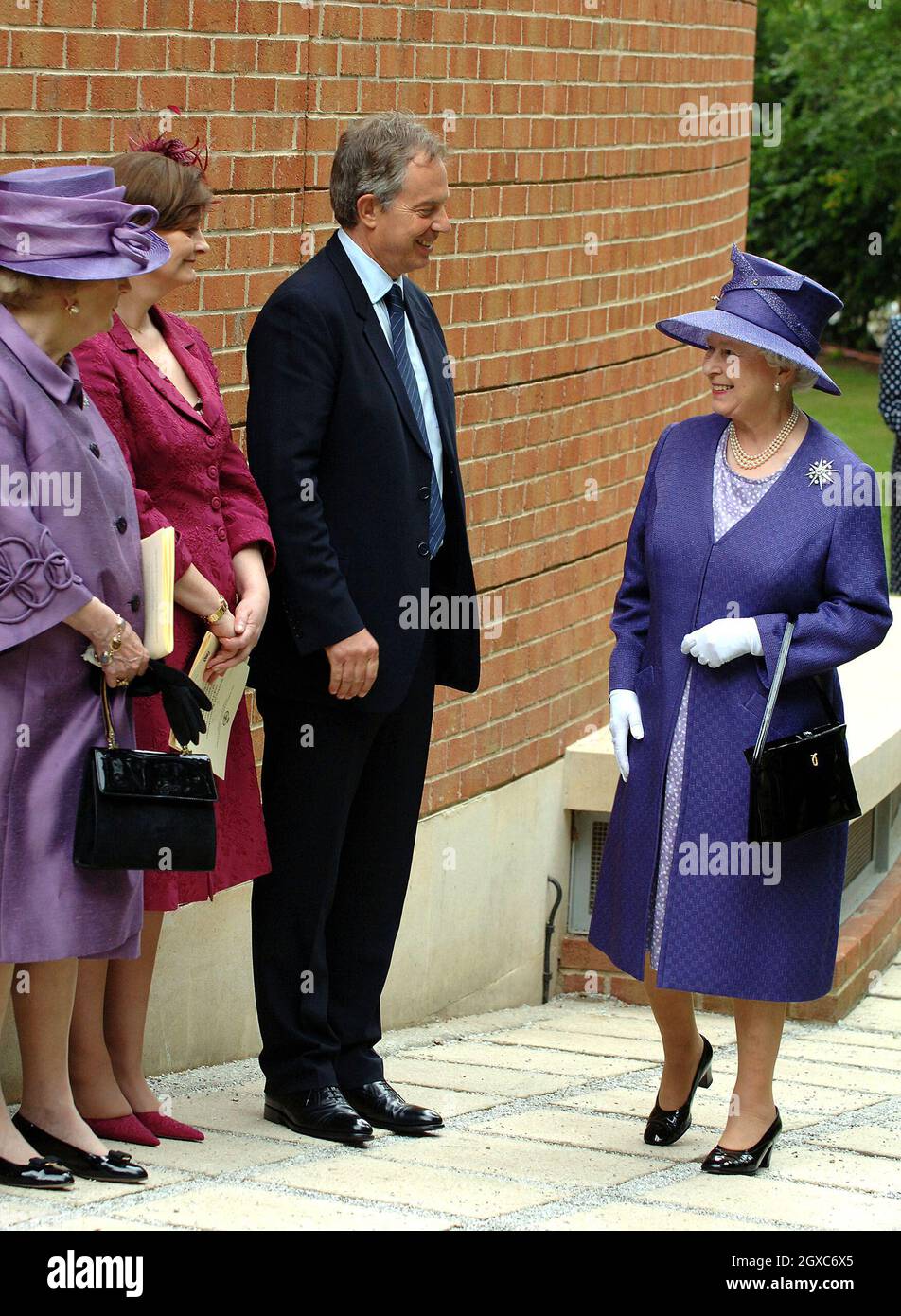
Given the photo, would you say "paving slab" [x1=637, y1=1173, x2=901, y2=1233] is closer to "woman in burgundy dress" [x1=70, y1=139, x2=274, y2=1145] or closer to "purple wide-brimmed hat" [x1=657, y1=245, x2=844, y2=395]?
"woman in burgundy dress" [x1=70, y1=139, x2=274, y2=1145]

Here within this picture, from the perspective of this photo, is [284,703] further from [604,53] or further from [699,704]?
[604,53]

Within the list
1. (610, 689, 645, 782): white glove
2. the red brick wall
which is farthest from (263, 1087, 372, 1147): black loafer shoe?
the red brick wall

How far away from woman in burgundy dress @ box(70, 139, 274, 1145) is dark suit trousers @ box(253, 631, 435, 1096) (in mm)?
138

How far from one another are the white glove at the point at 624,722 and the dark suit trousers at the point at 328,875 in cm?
45

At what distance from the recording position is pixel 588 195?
709 cm

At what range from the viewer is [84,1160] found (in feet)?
13.1

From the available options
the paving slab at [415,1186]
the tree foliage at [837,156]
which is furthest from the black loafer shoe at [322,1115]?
the tree foliage at [837,156]

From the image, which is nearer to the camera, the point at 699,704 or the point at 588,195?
the point at 699,704

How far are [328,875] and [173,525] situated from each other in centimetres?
91

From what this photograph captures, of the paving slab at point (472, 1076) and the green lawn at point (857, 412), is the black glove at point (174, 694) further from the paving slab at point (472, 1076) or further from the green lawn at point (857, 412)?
the green lawn at point (857, 412)

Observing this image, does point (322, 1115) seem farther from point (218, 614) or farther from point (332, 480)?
point (332, 480)

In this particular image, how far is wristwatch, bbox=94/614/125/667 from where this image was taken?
388cm

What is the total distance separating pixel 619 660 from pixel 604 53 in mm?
3143
